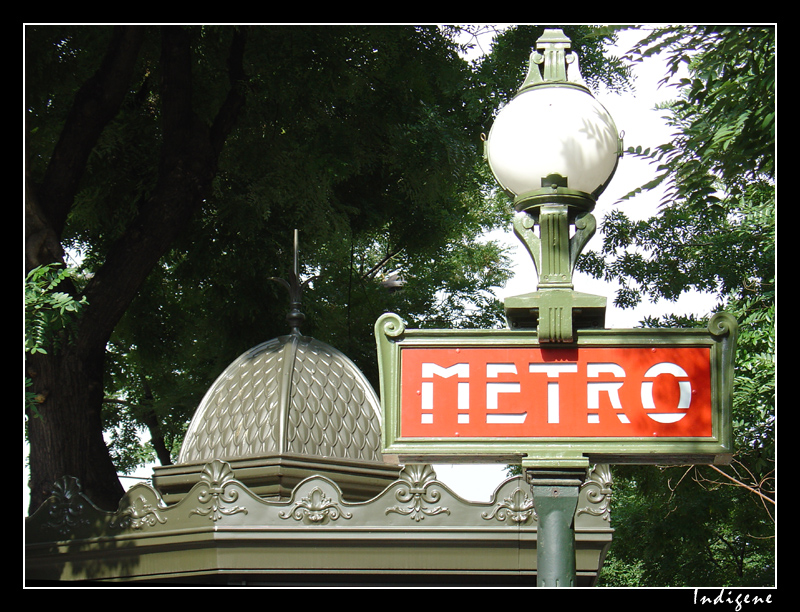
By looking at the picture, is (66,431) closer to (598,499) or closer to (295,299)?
(295,299)

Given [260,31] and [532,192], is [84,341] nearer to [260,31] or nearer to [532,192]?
[260,31]

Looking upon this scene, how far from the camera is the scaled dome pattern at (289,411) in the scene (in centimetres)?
625

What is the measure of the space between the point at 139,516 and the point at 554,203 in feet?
12.5

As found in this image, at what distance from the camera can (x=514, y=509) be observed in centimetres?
596

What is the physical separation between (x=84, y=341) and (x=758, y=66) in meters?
6.59

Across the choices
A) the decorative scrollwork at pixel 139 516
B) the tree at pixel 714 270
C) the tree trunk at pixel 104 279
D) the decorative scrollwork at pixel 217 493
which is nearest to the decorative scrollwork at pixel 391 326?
the decorative scrollwork at pixel 217 493

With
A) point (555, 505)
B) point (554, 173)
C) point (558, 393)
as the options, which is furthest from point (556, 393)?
point (554, 173)

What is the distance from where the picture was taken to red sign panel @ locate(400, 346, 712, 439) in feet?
11.0

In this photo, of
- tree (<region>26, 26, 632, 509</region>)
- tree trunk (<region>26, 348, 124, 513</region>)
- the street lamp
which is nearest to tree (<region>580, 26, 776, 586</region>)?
tree (<region>26, 26, 632, 509</region>)

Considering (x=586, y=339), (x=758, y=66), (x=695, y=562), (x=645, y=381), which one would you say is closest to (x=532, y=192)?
(x=586, y=339)

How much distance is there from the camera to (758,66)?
7.55 m

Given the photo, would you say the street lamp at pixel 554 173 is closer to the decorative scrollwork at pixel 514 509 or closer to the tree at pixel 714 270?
the decorative scrollwork at pixel 514 509

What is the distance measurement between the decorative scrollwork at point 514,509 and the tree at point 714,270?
3.25 metres

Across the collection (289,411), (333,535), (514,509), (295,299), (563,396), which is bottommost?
(333,535)
